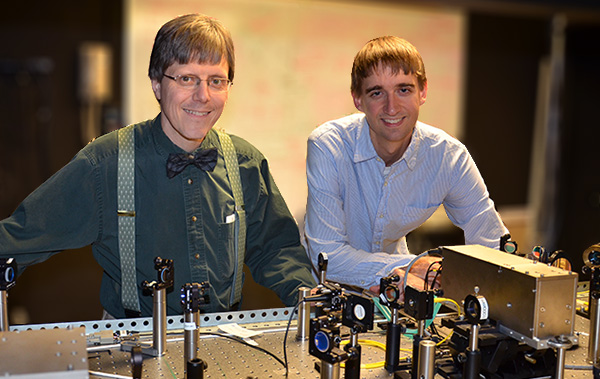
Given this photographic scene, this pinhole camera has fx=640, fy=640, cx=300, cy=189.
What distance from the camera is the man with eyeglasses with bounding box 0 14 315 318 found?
176 cm

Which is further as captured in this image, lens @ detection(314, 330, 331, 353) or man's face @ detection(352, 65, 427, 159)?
man's face @ detection(352, 65, 427, 159)

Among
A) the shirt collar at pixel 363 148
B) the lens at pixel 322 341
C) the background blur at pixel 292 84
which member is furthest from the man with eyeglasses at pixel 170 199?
the background blur at pixel 292 84

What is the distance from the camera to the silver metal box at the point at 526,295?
1.31 m

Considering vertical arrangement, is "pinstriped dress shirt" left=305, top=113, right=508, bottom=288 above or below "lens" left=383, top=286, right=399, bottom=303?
above

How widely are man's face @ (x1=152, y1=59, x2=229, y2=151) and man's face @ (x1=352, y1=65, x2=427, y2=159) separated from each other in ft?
1.67

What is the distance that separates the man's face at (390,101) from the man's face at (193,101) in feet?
1.67

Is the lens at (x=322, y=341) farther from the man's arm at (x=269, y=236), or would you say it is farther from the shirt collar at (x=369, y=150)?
the shirt collar at (x=369, y=150)

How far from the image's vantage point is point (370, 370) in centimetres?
148

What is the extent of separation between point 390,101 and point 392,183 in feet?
1.02

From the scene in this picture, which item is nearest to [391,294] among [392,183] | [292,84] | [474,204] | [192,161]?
[192,161]

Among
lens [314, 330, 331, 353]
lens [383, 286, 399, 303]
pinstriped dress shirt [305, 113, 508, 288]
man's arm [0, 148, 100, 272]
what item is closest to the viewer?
lens [314, 330, 331, 353]

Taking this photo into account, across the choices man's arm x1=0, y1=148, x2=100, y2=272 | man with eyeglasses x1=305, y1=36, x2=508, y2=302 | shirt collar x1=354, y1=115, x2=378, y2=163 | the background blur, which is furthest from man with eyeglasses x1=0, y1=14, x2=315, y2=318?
the background blur

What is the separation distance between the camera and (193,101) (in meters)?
1.81

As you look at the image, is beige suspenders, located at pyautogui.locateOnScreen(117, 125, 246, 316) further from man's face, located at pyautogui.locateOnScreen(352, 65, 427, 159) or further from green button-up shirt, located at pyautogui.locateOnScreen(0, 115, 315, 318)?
man's face, located at pyautogui.locateOnScreen(352, 65, 427, 159)
